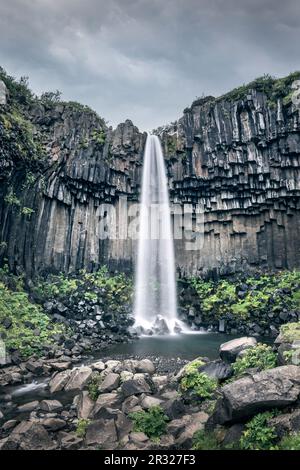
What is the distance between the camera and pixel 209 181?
110 ft

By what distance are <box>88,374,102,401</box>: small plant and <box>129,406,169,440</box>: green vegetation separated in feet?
9.45

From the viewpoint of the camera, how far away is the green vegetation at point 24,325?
1786cm

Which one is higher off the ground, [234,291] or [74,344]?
[234,291]

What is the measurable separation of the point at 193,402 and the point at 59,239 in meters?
22.9

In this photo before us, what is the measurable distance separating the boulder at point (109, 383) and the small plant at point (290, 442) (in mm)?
7020

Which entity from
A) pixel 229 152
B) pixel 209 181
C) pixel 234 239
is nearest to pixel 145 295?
pixel 234 239

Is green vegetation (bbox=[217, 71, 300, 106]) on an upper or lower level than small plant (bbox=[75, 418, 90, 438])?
upper

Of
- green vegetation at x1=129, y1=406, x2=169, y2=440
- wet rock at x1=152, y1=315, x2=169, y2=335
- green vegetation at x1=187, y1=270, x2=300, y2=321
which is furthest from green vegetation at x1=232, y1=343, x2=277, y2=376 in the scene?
green vegetation at x1=187, y1=270, x2=300, y2=321

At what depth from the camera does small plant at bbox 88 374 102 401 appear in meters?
11.9

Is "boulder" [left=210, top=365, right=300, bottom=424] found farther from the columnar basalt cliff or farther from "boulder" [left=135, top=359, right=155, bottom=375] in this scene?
the columnar basalt cliff

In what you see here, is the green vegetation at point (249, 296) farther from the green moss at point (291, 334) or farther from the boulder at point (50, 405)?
the boulder at point (50, 405)

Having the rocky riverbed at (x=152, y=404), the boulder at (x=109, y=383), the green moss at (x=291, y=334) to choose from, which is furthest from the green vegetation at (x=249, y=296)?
the boulder at (x=109, y=383)

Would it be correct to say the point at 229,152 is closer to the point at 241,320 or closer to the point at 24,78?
the point at 241,320
